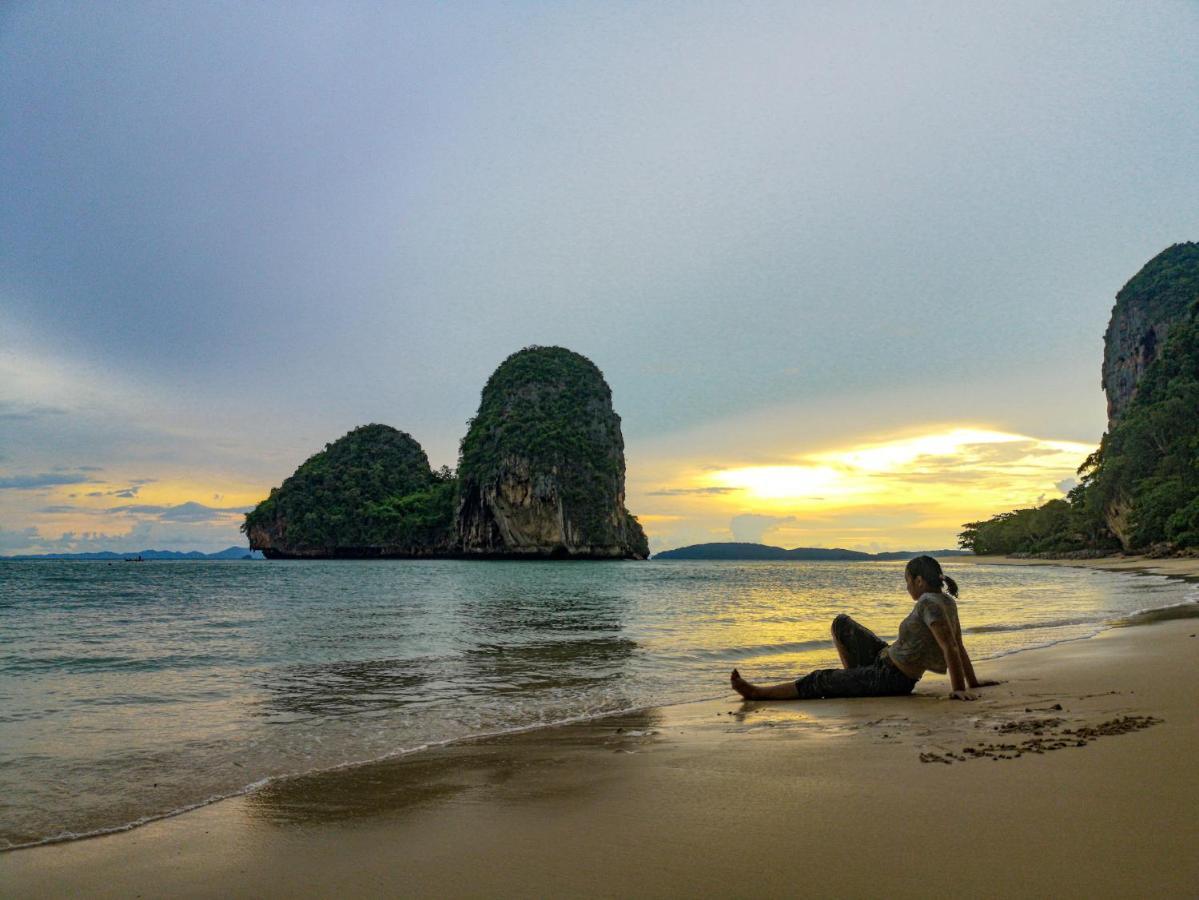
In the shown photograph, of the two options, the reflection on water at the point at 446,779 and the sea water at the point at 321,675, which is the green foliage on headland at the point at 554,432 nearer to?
the sea water at the point at 321,675

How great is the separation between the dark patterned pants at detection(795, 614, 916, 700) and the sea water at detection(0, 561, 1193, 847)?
1557mm

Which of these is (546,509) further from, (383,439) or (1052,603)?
(1052,603)

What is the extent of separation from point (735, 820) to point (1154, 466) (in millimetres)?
61511

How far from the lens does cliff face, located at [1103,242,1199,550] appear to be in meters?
79.9

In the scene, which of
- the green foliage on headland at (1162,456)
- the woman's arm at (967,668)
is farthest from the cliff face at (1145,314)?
the woman's arm at (967,668)

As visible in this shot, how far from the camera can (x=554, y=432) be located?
104 metres

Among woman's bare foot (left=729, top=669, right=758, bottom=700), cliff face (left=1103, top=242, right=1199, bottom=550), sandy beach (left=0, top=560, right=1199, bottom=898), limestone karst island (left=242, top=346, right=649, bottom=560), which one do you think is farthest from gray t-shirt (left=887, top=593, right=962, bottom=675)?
limestone karst island (left=242, top=346, right=649, bottom=560)

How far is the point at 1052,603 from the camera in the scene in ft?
64.6

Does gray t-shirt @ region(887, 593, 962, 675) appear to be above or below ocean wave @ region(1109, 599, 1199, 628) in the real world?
above

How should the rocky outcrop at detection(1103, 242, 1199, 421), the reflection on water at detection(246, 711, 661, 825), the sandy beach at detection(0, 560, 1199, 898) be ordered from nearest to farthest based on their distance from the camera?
the sandy beach at detection(0, 560, 1199, 898)
the reflection on water at detection(246, 711, 661, 825)
the rocky outcrop at detection(1103, 242, 1199, 421)

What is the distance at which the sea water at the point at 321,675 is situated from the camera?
5.09 meters

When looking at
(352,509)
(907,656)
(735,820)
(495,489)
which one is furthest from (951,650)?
(352,509)

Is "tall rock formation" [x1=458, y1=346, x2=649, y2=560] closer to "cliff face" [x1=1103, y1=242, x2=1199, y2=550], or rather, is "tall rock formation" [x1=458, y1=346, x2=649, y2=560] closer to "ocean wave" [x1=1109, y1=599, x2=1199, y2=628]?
"cliff face" [x1=1103, y1=242, x2=1199, y2=550]

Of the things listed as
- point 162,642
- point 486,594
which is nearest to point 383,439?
point 486,594
